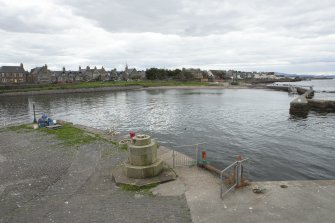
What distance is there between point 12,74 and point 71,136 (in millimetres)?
130031

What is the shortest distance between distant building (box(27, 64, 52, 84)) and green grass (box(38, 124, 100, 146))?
442 ft

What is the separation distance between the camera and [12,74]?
421ft

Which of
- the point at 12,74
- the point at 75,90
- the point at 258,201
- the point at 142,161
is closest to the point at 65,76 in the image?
the point at 12,74

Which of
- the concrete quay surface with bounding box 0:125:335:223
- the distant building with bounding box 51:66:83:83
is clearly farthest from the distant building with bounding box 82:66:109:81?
the concrete quay surface with bounding box 0:125:335:223

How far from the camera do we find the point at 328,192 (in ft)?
36.6

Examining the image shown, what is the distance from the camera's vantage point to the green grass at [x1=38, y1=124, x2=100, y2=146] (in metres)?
21.1

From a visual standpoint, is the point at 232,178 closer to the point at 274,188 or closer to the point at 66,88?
the point at 274,188

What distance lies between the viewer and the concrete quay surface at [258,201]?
9344mm

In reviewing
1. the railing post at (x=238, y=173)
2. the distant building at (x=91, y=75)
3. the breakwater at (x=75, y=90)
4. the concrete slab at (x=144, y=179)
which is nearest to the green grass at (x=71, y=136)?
the concrete slab at (x=144, y=179)

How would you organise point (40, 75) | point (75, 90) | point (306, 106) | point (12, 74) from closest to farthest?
point (306, 106)
point (75, 90)
point (12, 74)
point (40, 75)

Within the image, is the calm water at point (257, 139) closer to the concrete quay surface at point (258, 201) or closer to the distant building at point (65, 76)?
the concrete quay surface at point (258, 201)

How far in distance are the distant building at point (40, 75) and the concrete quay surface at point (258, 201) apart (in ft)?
503

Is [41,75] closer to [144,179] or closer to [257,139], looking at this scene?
[257,139]

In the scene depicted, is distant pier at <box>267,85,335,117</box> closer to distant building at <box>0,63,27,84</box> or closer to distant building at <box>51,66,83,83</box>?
distant building at <box>0,63,27,84</box>
